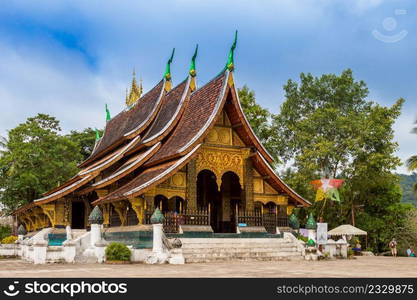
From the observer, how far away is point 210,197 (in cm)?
2062

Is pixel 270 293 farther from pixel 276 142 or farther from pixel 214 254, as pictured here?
pixel 276 142

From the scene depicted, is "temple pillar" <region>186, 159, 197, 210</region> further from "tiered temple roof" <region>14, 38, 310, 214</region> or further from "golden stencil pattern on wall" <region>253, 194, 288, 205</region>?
"golden stencil pattern on wall" <region>253, 194, 288, 205</region>

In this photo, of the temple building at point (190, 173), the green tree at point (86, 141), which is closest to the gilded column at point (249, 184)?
the temple building at point (190, 173)

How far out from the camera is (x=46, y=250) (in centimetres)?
1445

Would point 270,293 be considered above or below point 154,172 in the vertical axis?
below

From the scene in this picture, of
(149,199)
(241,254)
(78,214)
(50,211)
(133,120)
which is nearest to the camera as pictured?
(241,254)

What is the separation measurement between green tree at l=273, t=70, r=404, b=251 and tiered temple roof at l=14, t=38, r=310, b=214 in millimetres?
12753

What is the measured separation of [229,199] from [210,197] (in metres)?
1.15

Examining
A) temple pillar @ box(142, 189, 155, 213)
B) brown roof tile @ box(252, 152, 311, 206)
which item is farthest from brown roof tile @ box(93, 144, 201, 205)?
brown roof tile @ box(252, 152, 311, 206)

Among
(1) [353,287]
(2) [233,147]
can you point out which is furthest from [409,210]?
(1) [353,287]

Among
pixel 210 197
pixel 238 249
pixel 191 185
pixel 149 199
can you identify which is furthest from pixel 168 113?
pixel 238 249

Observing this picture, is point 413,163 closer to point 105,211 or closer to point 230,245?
point 230,245

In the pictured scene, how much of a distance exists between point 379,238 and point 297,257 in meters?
17.6

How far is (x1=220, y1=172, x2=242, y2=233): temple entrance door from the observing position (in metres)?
19.5
